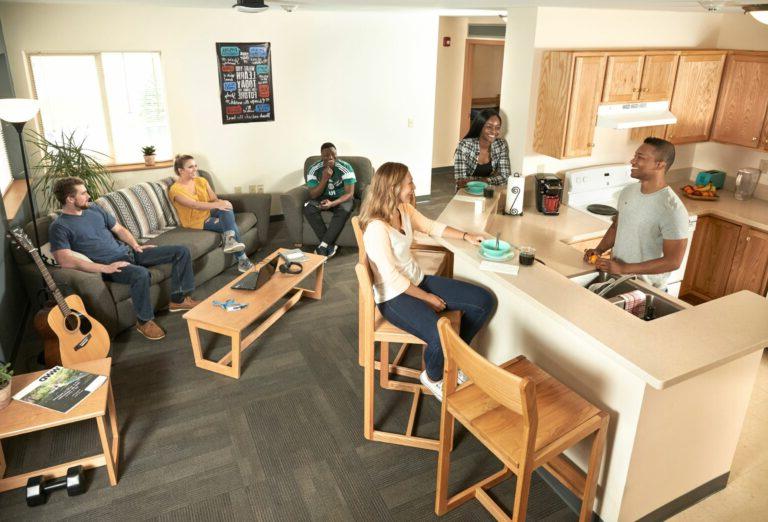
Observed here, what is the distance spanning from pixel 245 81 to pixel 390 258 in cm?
396

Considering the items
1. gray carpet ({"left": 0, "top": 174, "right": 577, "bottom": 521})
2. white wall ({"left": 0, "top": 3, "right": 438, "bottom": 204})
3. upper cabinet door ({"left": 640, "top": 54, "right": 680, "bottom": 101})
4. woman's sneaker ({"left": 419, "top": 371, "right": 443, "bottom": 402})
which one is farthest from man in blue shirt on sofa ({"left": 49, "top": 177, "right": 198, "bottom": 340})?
upper cabinet door ({"left": 640, "top": 54, "right": 680, "bottom": 101})

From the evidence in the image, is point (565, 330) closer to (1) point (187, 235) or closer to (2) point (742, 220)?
(2) point (742, 220)

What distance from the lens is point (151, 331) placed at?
4.12 meters

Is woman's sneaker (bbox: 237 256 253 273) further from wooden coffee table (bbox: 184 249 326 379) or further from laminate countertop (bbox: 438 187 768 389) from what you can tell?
laminate countertop (bbox: 438 187 768 389)

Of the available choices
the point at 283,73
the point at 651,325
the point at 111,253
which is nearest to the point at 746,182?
the point at 651,325

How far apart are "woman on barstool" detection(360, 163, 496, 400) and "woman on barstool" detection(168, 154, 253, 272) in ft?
8.23

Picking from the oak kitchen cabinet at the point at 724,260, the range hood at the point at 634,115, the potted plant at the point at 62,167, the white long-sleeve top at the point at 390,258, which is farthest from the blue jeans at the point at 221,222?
the oak kitchen cabinet at the point at 724,260

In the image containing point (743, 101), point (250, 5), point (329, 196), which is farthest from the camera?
point (329, 196)

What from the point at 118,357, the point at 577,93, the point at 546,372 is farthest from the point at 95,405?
the point at 577,93

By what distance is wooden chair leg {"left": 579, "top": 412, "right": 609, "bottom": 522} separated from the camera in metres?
2.28

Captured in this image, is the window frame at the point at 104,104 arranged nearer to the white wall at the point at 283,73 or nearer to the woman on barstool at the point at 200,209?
the white wall at the point at 283,73

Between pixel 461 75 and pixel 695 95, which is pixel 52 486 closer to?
pixel 695 95

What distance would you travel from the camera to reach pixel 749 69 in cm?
436

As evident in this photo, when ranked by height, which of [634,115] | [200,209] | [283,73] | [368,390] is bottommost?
[368,390]
